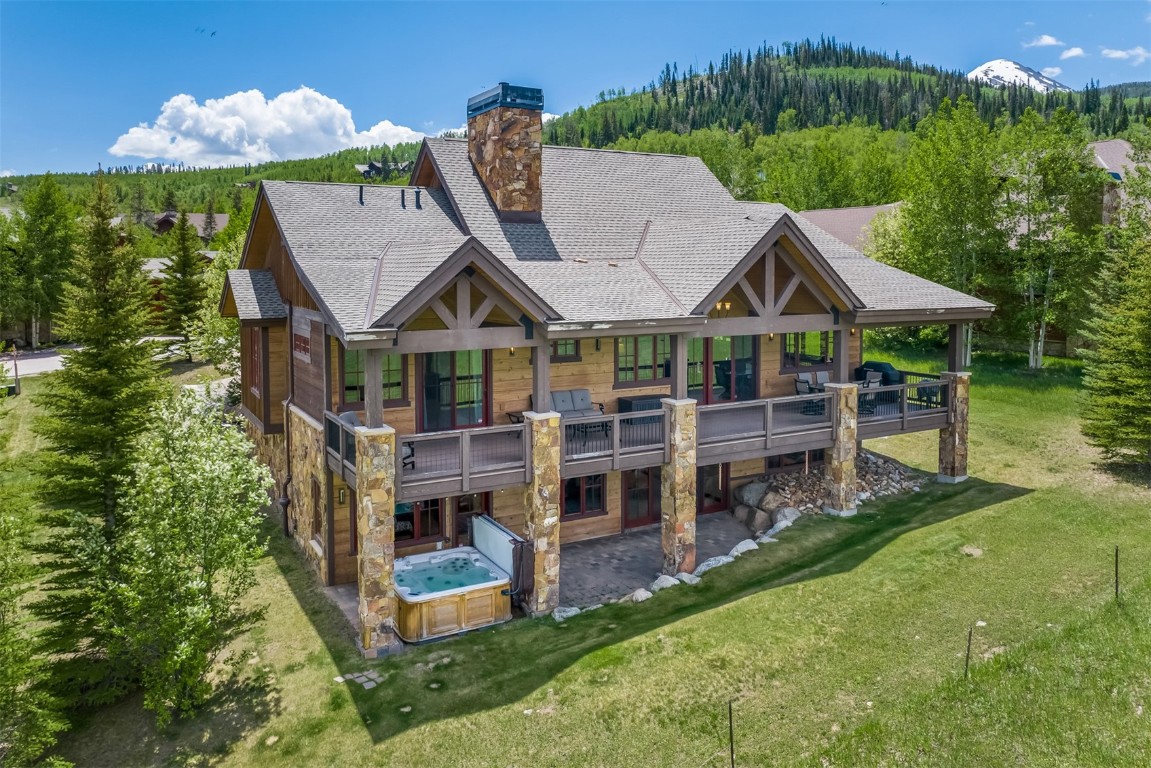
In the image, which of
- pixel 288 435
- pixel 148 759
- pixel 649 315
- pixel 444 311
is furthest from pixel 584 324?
pixel 148 759

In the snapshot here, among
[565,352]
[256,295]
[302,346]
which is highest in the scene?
[256,295]

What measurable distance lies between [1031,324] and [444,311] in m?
28.2

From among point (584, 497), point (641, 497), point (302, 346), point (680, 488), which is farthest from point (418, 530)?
point (641, 497)

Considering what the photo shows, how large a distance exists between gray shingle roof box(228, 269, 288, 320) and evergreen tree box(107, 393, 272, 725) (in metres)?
5.77

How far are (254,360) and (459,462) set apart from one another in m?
10.3

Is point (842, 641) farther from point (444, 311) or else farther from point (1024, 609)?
point (444, 311)

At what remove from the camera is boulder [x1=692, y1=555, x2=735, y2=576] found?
1628 centimetres

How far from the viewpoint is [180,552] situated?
12.0 meters

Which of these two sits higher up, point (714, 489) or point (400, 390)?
point (400, 390)

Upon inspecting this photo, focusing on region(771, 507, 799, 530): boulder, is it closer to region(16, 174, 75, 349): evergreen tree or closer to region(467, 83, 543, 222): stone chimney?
region(467, 83, 543, 222): stone chimney

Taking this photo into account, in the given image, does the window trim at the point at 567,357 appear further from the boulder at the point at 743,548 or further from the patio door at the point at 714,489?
the boulder at the point at 743,548

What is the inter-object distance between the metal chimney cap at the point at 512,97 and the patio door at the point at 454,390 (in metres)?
6.42

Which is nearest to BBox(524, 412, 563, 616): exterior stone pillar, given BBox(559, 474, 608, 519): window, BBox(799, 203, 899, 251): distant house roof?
BBox(559, 474, 608, 519): window

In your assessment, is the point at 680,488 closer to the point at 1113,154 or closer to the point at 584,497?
the point at 584,497
